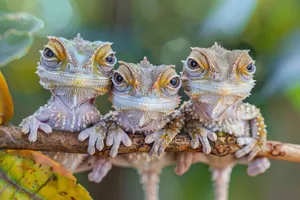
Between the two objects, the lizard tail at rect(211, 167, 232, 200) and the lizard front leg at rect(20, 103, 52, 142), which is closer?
the lizard front leg at rect(20, 103, 52, 142)

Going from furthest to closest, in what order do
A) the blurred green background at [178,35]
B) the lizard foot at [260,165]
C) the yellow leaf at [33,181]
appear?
Answer: the blurred green background at [178,35]
the lizard foot at [260,165]
the yellow leaf at [33,181]

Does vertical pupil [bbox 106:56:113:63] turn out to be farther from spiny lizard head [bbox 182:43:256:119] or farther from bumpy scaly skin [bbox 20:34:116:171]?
spiny lizard head [bbox 182:43:256:119]

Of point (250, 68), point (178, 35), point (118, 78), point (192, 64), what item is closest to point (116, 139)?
point (118, 78)

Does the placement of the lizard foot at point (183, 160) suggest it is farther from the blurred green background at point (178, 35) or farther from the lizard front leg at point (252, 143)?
the blurred green background at point (178, 35)

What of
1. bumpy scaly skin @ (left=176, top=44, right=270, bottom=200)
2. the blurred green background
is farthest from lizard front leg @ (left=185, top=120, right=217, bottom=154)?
the blurred green background

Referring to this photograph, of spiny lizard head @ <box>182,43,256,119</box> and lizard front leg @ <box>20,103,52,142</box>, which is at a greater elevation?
spiny lizard head @ <box>182,43,256,119</box>

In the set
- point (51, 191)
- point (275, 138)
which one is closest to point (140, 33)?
point (275, 138)

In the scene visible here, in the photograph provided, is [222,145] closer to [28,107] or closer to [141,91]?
[141,91]

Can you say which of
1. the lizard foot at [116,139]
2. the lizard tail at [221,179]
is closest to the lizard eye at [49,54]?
the lizard foot at [116,139]

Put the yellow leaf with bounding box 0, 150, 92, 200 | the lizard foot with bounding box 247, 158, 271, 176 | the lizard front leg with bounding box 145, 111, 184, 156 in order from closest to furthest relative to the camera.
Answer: the yellow leaf with bounding box 0, 150, 92, 200 < the lizard front leg with bounding box 145, 111, 184, 156 < the lizard foot with bounding box 247, 158, 271, 176
